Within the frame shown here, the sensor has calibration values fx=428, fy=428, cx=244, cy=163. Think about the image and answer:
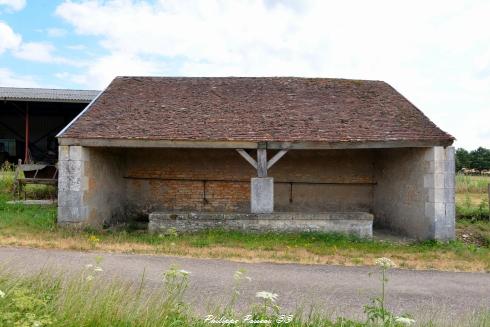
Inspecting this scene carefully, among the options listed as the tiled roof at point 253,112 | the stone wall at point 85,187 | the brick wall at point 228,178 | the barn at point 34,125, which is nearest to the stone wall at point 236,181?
the brick wall at point 228,178

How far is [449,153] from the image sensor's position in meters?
9.80

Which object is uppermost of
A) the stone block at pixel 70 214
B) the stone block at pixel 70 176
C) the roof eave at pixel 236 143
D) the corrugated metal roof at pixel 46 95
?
the corrugated metal roof at pixel 46 95

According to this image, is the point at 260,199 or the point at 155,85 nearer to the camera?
the point at 260,199

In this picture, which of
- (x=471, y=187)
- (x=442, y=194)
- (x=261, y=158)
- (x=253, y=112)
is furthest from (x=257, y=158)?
(x=471, y=187)

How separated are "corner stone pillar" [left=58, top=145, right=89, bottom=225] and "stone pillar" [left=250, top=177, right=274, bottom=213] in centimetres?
388

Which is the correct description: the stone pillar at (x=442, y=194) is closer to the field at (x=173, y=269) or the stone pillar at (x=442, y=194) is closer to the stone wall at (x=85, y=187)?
the field at (x=173, y=269)

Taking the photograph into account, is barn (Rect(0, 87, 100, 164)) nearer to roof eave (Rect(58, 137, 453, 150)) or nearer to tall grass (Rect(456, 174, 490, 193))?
roof eave (Rect(58, 137, 453, 150))

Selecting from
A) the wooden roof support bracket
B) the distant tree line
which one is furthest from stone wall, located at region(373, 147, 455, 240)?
the distant tree line

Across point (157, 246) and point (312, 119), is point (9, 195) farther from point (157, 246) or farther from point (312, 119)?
point (312, 119)

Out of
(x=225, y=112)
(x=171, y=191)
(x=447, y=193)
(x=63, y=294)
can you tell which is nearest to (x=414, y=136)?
(x=447, y=193)

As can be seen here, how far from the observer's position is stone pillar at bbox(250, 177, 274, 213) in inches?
395

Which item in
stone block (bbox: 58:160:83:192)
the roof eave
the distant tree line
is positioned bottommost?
stone block (bbox: 58:160:83:192)

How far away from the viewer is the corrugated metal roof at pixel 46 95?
15664mm

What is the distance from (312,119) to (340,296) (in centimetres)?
629
